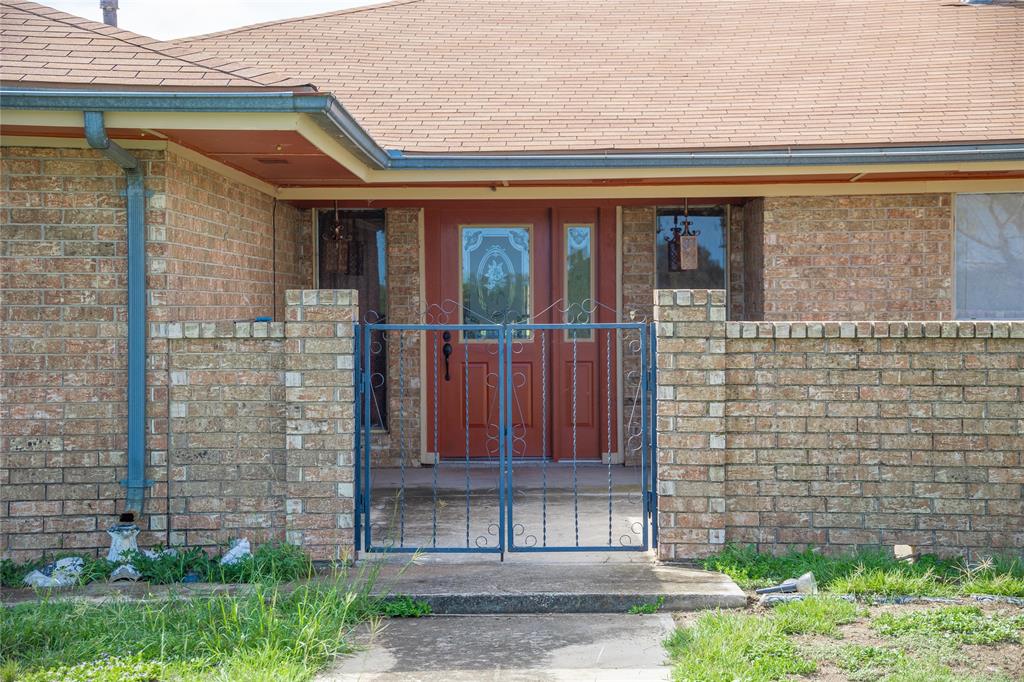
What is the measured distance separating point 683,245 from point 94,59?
17.5ft

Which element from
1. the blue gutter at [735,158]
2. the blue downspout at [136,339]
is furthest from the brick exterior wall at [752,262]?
the blue downspout at [136,339]

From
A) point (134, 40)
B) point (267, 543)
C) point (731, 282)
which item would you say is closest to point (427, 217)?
point (731, 282)

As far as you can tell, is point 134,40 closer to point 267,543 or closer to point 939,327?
point 267,543

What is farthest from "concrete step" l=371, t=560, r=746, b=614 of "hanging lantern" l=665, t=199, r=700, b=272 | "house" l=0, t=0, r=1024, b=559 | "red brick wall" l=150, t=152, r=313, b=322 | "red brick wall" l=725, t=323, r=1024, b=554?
"hanging lantern" l=665, t=199, r=700, b=272

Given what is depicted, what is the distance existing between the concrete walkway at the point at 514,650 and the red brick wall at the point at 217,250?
2621 millimetres

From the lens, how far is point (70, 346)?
636 centimetres

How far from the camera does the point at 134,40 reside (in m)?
6.61

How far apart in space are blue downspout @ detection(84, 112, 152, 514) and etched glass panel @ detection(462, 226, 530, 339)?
13.2 feet

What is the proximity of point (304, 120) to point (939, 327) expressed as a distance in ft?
12.9

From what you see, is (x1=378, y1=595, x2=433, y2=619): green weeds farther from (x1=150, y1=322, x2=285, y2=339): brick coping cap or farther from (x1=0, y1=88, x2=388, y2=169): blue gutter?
(x1=0, y1=88, x2=388, y2=169): blue gutter

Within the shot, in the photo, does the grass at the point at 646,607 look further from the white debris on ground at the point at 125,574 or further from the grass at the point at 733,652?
the white debris on ground at the point at 125,574

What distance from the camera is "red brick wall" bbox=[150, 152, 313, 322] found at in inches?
253

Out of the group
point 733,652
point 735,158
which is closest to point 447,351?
point 735,158

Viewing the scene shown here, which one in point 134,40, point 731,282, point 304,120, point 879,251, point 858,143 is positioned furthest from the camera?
point 731,282
